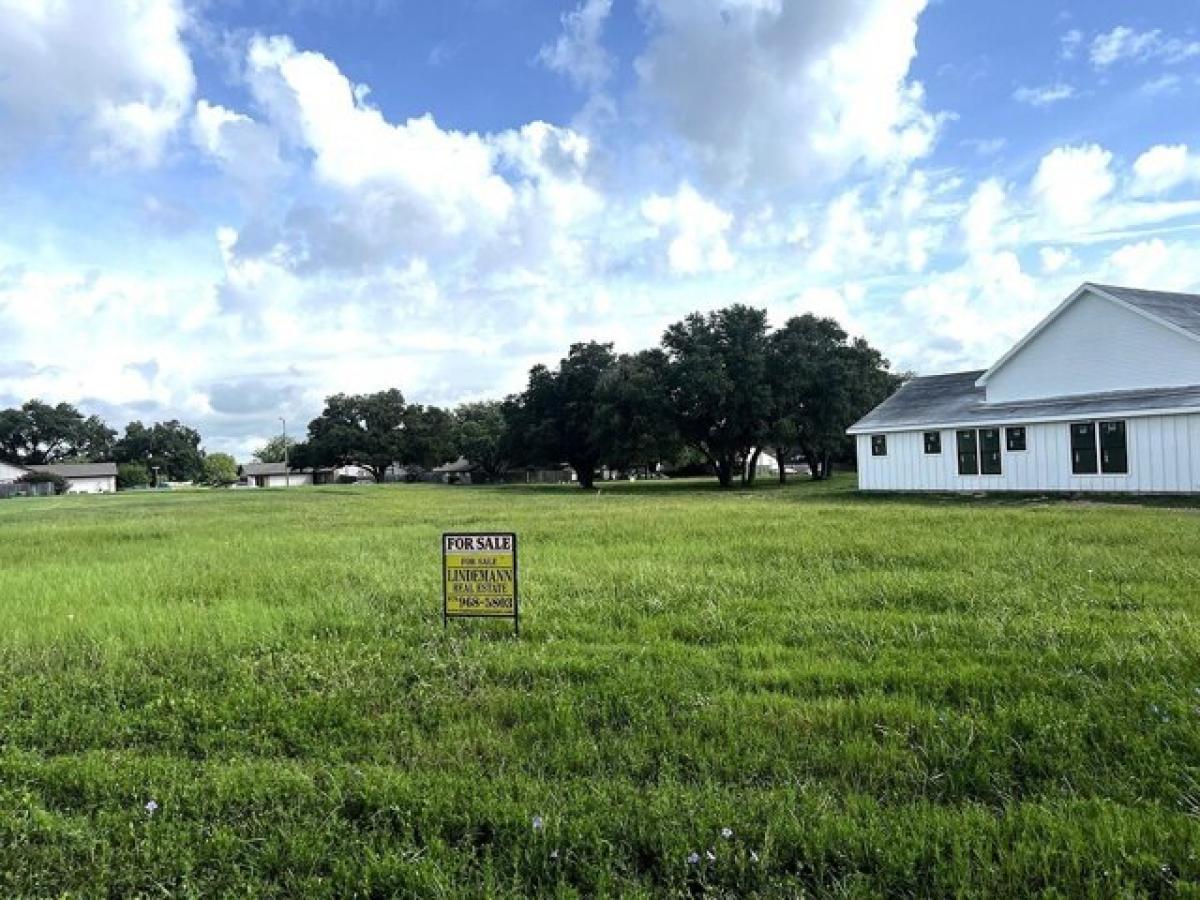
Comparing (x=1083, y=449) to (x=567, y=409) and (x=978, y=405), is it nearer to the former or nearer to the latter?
(x=978, y=405)

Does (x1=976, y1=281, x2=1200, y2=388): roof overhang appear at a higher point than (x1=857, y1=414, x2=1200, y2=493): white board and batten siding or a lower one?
higher

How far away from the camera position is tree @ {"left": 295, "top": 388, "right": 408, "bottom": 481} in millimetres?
88625

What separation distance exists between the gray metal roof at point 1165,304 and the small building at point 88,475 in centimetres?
10766

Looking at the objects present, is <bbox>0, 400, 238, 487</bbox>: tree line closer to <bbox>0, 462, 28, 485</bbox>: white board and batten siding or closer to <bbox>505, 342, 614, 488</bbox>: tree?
<bbox>0, 462, 28, 485</bbox>: white board and batten siding

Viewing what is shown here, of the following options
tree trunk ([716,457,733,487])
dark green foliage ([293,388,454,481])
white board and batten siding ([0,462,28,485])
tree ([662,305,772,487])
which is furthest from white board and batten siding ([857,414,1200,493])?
white board and batten siding ([0,462,28,485])

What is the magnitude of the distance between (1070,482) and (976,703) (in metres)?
23.5

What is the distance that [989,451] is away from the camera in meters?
26.4

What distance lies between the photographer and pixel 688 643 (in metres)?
5.76

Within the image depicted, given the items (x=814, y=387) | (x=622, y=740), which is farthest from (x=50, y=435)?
(x=622, y=740)

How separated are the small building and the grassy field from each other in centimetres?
10680

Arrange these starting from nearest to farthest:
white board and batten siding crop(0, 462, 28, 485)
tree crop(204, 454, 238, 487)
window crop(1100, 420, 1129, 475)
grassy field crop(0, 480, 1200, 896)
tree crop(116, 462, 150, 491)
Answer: grassy field crop(0, 480, 1200, 896), window crop(1100, 420, 1129, 475), white board and batten siding crop(0, 462, 28, 485), tree crop(116, 462, 150, 491), tree crop(204, 454, 238, 487)

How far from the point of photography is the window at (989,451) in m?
26.1

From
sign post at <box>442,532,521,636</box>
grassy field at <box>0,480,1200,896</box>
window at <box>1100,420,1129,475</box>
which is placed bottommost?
grassy field at <box>0,480,1200,896</box>

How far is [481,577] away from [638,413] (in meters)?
36.4
